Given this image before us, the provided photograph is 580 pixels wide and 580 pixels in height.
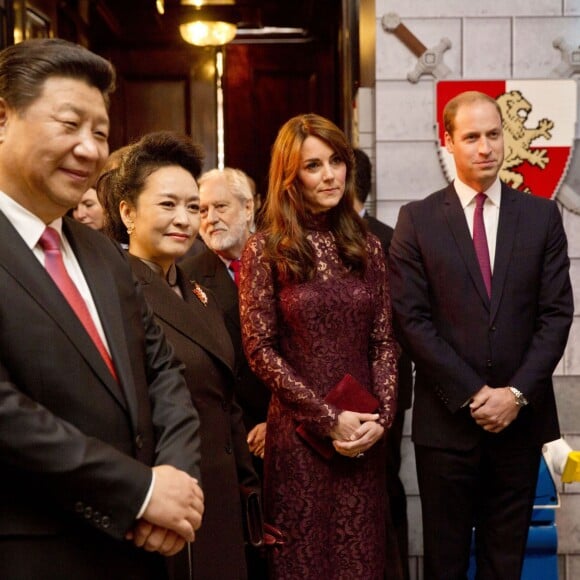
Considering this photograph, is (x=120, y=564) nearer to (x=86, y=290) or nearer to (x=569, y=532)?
(x=86, y=290)

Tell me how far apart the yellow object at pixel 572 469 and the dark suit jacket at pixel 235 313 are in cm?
108

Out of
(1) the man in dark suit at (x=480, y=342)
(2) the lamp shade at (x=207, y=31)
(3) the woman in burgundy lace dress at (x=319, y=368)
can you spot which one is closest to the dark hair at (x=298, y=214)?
(3) the woman in burgundy lace dress at (x=319, y=368)

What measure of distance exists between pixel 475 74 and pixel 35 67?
2.75 metres

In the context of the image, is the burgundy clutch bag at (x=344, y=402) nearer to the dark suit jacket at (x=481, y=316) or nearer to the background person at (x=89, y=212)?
the dark suit jacket at (x=481, y=316)

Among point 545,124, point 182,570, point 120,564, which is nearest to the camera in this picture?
point 120,564

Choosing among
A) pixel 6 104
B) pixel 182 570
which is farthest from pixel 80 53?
pixel 182 570

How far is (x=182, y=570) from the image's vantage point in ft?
7.39

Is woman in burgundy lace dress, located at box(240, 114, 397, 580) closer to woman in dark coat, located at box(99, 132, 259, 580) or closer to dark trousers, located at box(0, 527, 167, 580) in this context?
woman in dark coat, located at box(99, 132, 259, 580)

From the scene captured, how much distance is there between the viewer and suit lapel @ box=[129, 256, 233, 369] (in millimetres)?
2365

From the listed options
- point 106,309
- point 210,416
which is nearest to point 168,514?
point 106,309

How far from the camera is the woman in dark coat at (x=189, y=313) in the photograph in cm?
235

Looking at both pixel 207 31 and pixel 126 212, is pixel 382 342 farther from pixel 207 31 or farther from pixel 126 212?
pixel 207 31

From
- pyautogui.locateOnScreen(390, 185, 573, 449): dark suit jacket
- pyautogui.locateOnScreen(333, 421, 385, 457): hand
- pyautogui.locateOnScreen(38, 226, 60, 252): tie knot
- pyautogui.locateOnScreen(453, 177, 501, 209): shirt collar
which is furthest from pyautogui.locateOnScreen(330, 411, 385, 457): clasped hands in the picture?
pyautogui.locateOnScreen(38, 226, 60, 252): tie knot

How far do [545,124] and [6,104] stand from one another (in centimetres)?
288
